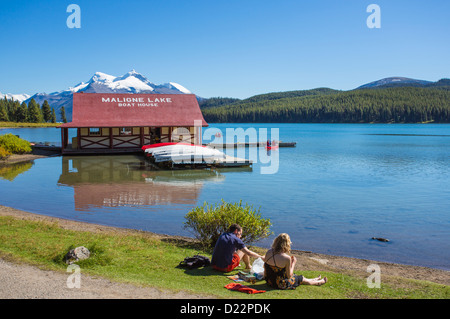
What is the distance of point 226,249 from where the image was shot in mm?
7832

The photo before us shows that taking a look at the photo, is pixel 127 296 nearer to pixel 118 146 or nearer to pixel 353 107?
pixel 118 146

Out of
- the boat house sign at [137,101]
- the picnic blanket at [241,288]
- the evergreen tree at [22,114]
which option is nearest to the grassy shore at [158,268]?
the picnic blanket at [241,288]

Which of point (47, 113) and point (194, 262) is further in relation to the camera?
point (47, 113)

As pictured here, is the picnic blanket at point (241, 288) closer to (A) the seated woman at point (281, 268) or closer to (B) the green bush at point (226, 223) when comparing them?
(A) the seated woman at point (281, 268)

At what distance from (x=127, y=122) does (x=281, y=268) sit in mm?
33867

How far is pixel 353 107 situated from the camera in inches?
7308

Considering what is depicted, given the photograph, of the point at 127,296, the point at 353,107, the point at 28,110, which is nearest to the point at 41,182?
the point at 127,296

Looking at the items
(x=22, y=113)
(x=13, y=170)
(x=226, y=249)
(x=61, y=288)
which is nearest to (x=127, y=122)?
(x=13, y=170)

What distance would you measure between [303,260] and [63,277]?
19.0ft

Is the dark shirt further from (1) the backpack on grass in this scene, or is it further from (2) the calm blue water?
(2) the calm blue water

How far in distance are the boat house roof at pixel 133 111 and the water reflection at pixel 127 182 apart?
5149 millimetres

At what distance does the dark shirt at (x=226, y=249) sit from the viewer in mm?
7789

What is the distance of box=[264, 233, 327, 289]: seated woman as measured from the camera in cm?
699

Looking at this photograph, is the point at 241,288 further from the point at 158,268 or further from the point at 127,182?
the point at 127,182
